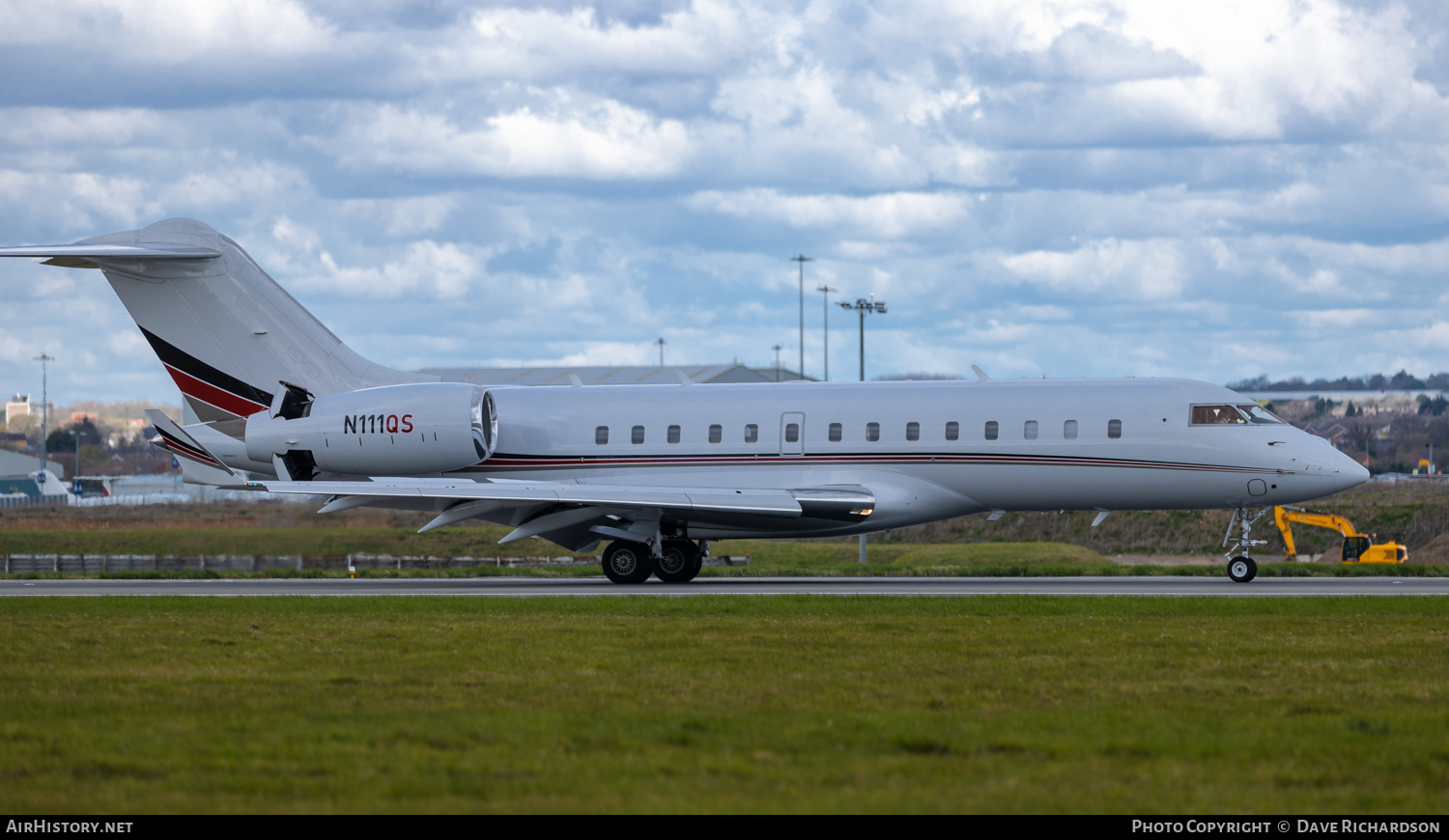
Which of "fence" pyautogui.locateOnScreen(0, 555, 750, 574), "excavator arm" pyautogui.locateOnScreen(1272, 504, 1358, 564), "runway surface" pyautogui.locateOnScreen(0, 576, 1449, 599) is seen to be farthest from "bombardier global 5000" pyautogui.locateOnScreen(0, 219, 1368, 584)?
"excavator arm" pyautogui.locateOnScreen(1272, 504, 1358, 564)

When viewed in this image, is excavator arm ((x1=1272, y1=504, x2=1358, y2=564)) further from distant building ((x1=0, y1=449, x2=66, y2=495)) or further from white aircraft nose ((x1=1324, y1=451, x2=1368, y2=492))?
distant building ((x1=0, y1=449, x2=66, y2=495))

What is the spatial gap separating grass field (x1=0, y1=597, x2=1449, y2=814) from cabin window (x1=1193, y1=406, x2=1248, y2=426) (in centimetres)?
879

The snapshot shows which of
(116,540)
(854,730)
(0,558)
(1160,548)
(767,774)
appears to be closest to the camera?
(767,774)

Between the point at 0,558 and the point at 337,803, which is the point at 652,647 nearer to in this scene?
the point at 337,803

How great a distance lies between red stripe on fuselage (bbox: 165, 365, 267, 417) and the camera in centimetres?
3002

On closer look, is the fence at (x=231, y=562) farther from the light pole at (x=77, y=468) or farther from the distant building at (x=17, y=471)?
the distant building at (x=17, y=471)

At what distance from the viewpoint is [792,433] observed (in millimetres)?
27891

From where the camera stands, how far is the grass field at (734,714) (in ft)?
25.9

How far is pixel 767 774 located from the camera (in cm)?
830

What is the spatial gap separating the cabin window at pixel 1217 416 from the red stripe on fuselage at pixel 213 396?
59.0 ft

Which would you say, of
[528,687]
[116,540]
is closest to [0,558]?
[116,540]

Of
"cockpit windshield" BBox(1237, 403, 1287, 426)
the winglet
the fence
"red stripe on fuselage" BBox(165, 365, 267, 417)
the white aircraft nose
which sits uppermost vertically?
"red stripe on fuselage" BBox(165, 365, 267, 417)

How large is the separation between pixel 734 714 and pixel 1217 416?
60.7 ft

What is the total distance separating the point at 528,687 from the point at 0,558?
1349 inches
